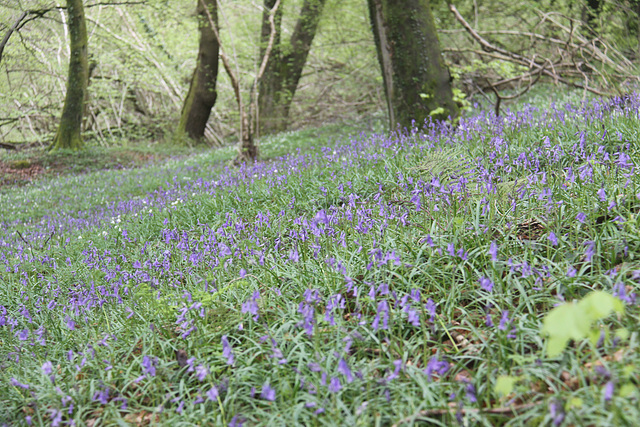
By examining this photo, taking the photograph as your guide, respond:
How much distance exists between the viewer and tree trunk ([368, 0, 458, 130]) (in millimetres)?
7297

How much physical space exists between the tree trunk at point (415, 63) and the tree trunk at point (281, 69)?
10.4 meters

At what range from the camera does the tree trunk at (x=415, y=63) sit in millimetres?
7297

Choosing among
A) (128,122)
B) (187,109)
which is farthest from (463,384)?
(128,122)

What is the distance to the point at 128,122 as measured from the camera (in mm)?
26578

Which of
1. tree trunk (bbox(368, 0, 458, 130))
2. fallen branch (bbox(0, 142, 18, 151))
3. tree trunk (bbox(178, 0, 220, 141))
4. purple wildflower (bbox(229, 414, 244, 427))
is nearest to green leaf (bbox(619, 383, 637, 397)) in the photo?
purple wildflower (bbox(229, 414, 244, 427))

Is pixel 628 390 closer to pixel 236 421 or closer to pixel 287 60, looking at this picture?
pixel 236 421

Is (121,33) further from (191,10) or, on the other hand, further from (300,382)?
(300,382)

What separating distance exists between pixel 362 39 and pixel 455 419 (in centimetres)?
1530

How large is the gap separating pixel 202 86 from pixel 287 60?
3.76 metres

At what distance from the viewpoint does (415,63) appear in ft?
23.9

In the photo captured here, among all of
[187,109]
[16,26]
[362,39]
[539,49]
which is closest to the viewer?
[539,49]

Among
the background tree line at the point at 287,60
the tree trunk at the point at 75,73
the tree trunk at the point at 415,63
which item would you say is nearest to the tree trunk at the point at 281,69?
the background tree line at the point at 287,60

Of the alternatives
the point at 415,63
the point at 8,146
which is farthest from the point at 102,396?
the point at 8,146

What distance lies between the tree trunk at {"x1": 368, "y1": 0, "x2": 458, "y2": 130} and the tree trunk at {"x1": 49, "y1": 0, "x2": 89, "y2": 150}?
13320 mm
